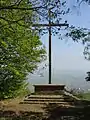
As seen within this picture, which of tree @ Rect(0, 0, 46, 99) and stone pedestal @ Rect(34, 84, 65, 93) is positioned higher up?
tree @ Rect(0, 0, 46, 99)

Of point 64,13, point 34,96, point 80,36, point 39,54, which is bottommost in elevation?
point 34,96

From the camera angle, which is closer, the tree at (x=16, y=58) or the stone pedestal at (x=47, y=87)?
the tree at (x=16, y=58)

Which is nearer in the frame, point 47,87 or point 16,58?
point 16,58

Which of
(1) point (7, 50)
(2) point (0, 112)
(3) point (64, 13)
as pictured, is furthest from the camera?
(1) point (7, 50)

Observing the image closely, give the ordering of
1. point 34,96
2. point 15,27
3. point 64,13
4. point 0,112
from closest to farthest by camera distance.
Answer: point 64,13, point 0,112, point 15,27, point 34,96

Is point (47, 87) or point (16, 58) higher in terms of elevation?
point (16, 58)

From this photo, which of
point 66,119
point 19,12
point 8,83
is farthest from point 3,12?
point 8,83

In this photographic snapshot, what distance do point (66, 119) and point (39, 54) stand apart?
7.54 m

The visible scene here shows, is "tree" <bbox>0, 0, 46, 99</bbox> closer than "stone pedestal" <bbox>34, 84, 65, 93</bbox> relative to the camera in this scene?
Yes

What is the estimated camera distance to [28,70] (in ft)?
55.1

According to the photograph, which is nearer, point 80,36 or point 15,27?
point 80,36

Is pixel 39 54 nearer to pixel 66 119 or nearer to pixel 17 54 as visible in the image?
pixel 17 54

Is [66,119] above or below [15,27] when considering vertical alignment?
below

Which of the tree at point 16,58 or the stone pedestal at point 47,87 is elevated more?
the tree at point 16,58
